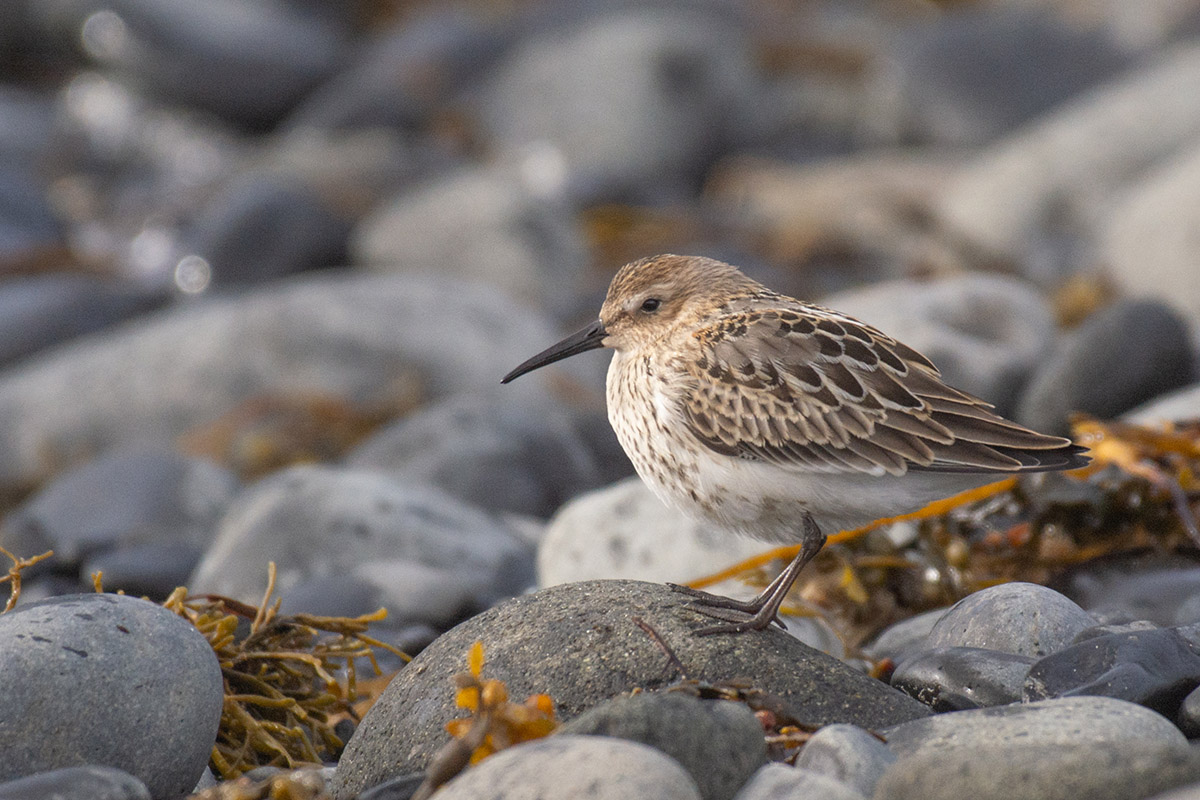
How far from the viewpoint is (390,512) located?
695 cm

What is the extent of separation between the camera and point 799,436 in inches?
173

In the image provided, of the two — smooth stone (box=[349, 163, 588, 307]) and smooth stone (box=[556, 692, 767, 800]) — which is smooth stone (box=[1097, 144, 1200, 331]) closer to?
smooth stone (box=[349, 163, 588, 307])

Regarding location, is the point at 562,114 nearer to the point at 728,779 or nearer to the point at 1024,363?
the point at 1024,363

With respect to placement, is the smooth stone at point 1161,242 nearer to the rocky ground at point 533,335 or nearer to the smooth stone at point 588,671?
the rocky ground at point 533,335

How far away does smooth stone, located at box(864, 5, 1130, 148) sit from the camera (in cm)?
1870

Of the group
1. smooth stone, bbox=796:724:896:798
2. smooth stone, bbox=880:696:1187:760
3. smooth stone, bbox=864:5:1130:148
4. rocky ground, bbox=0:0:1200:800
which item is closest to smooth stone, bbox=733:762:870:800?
rocky ground, bbox=0:0:1200:800

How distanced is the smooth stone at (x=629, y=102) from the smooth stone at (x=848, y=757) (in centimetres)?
1494

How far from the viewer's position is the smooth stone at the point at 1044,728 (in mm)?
3314

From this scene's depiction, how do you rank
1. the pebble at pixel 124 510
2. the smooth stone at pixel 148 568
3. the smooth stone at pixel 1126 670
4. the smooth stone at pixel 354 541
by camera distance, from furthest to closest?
the pebble at pixel 124 510
the smooth stone at pixel 148 568
the smooth stone at pixel 354 541
the smooth stone at pixel 1126 670

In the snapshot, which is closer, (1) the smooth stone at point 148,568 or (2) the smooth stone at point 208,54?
(1) the smooth stone at point 148,568

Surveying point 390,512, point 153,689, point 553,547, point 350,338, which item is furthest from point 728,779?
point 350,338

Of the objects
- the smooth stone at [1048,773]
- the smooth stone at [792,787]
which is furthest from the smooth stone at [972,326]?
the smooth stone at [792,787]

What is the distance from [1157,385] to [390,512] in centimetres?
436

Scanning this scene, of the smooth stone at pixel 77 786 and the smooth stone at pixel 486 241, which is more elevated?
the smooth stone at pixel 77 786
